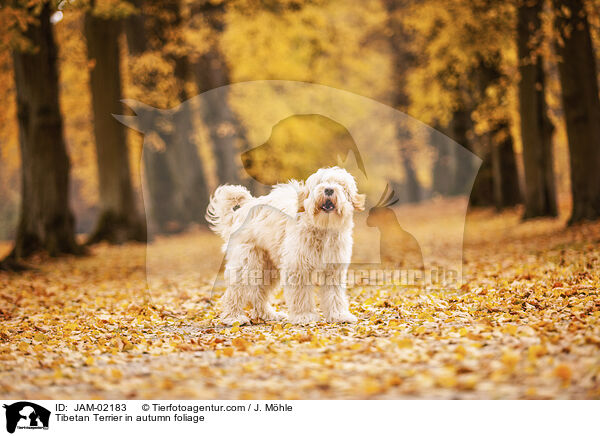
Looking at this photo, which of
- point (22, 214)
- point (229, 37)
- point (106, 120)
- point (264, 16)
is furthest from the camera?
point (229, 37)

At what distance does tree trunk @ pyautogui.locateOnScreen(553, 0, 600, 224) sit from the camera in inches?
477

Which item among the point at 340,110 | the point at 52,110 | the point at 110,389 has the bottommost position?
the point at 110,389

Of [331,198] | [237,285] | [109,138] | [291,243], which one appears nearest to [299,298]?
[291,243]

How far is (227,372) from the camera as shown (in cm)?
483

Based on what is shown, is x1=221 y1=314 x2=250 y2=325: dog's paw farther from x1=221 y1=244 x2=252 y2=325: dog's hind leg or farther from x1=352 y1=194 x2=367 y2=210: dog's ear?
x1=352 y1=194 x2=367 y2=210: dog's ear

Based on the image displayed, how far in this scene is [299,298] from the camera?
6.48 meters

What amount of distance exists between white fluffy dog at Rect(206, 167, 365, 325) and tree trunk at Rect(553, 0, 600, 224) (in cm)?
765

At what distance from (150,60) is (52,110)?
7.00m

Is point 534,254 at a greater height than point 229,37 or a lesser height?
lesser

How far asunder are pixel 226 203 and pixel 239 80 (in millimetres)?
18204

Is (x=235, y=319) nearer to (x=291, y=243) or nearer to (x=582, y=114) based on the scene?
(x=291, y=243)

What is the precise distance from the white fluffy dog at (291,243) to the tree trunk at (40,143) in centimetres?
785

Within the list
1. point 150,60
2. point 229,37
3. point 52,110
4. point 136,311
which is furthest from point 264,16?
point 136,311

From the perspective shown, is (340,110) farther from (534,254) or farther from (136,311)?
(136,311)
